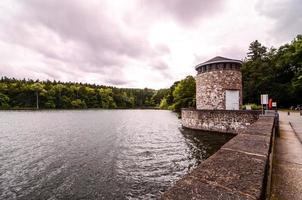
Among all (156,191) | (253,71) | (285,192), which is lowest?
(156,191)

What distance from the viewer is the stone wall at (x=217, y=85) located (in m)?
19.8

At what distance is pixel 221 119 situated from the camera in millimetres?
17406

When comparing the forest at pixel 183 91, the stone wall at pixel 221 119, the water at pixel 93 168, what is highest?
the forest at pixel 183 91

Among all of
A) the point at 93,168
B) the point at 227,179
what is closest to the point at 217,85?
the point at 93,168

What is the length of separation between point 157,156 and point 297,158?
7.29 m

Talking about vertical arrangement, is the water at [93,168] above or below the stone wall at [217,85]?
below

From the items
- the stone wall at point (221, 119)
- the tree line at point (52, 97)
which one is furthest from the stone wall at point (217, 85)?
the tree line at point (52, 97)

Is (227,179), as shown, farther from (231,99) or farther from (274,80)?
(274,80)

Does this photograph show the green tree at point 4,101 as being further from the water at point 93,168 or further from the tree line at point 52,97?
the water at point 93,168

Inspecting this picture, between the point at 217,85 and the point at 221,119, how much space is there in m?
4.20

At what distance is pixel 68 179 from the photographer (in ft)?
23.8

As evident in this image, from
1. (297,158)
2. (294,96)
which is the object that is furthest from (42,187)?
(294,96)

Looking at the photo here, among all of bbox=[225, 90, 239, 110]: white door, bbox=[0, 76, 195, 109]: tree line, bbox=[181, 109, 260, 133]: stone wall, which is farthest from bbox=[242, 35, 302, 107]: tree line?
bbox=[0, 76, 195, 109]: tree line

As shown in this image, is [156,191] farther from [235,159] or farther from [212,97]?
[212,97]
